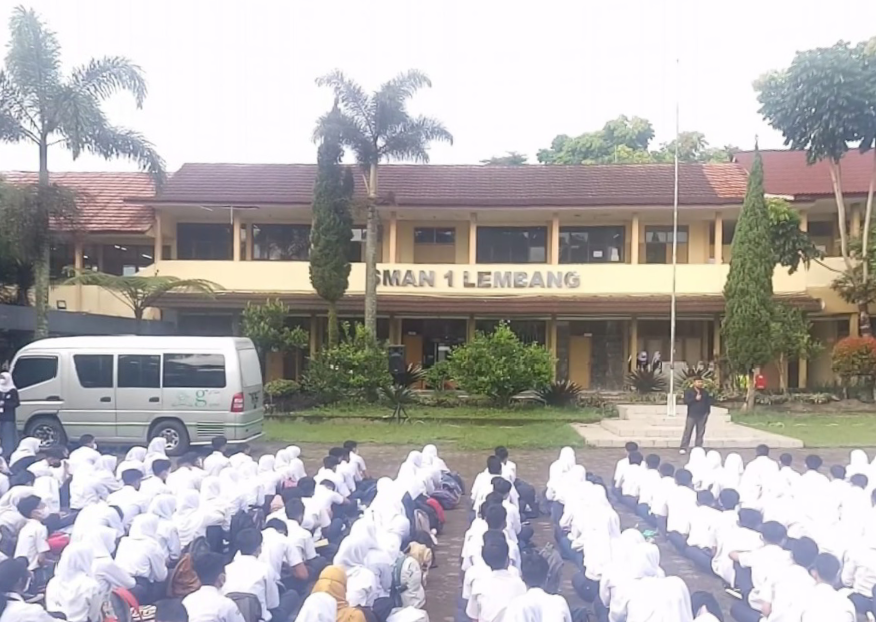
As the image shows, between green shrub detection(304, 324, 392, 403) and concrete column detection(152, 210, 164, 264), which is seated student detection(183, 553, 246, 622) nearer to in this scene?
green shrub detection(304, 324, 392, 403)

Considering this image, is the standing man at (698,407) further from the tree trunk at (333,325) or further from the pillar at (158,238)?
the pillar at (158,238)

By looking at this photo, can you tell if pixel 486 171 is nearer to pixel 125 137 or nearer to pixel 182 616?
pixel 125 137

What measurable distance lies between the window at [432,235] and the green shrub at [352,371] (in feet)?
23.9

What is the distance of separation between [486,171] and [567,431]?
44.4ft

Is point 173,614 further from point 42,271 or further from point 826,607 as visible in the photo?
point 42,271

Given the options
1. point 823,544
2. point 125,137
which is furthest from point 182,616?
point 125,137

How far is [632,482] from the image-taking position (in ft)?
38.6

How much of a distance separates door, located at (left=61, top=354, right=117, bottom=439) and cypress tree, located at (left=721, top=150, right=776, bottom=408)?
49.6 ft

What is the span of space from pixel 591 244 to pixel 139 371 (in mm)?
17058

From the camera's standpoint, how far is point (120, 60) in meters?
20.4

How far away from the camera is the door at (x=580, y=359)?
29.4m

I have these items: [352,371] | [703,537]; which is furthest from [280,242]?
[703,537]

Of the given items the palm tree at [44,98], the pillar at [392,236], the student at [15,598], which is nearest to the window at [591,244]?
the pillar at [392,236]

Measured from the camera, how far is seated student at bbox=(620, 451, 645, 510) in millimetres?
11688
